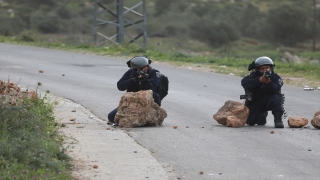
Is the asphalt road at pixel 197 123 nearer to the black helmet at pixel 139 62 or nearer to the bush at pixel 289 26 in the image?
the black helmet at pixel 139 62

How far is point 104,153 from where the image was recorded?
935 centimetres

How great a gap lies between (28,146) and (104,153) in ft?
3.56

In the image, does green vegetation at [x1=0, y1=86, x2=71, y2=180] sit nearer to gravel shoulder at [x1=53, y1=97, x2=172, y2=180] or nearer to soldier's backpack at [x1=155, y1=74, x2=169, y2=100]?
gravel shoulder at [x1=53, y1=97, x2=172, y2=180]

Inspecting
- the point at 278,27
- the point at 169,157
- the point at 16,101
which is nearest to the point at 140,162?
the point at 169,157

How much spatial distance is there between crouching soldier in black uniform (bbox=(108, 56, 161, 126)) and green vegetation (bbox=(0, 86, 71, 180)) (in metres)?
1.64

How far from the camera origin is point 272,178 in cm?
822

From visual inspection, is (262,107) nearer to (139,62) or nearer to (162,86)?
(162,86)

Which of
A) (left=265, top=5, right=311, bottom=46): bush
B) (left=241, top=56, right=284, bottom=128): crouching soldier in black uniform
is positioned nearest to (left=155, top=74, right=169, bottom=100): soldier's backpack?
(left=241, top=56, right=284, bottom=128): crouching soldier in black uniform

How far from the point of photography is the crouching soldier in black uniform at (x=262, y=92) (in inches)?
477

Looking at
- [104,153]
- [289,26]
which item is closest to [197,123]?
[104,153]

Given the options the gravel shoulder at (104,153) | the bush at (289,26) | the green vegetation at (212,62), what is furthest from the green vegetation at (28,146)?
the bush at (289,26)

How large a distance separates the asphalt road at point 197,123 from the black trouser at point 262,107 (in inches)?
11.2

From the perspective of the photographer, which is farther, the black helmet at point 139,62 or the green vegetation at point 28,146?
the black helmet at point 139,62

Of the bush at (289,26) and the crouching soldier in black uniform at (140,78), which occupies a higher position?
the bush at (289,26)
